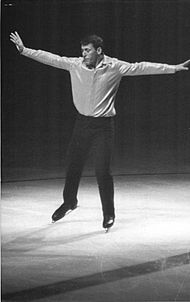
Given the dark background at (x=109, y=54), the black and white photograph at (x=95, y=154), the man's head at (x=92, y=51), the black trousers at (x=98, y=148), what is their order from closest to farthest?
the black and white photograph at (x=95, y=154) < the man's head at (x=92, y=51) < the black trousers at (x=98, y=148) < the dark background at (x=109, y=54)

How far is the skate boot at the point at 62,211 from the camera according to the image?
17.2 ft

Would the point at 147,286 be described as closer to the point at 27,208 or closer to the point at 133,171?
the point at 27,208

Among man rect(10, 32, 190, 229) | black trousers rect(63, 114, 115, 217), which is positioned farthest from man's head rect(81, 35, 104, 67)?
black trousers rect(63, 114, 115, 217)

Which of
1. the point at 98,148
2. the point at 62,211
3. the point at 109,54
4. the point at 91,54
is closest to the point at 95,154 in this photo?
the point at 98,148

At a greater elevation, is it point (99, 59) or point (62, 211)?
point (99, 59)

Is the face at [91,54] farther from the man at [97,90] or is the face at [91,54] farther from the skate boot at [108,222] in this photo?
the skate boot at [108,222]

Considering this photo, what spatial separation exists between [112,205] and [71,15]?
464 cm

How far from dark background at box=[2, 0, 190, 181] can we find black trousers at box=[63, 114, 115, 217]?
10.4 ft

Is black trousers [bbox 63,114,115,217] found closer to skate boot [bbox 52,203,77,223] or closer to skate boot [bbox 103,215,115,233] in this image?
skate boot [bbox 103,215,115,233]

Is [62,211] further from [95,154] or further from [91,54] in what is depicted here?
[91,54]

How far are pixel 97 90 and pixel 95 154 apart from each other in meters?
0.41

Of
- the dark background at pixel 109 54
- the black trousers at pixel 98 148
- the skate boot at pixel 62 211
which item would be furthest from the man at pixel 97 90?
the dark background at pixel 109 54

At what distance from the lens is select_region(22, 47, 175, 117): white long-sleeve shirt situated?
16.0ft

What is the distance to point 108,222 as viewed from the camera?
5.05 meters
